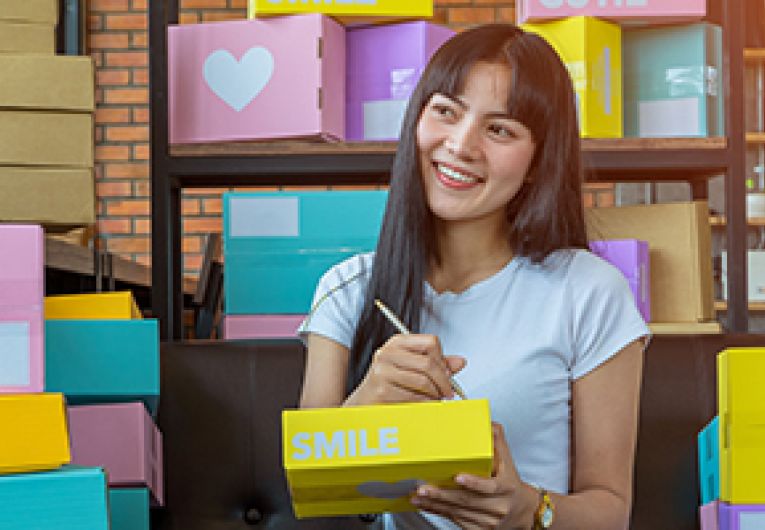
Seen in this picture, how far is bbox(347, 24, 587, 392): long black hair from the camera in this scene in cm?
135

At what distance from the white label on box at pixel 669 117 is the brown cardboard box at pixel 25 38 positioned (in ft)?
3.72

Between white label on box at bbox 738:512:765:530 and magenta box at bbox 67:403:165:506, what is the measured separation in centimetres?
71

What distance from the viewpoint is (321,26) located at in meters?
1.91

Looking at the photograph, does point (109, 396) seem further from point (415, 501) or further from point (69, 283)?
point (69, 283)

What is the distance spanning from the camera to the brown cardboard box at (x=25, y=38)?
2234 millimetres

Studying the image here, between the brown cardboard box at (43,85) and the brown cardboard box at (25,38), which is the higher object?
the brown cardboard box at (25,38)

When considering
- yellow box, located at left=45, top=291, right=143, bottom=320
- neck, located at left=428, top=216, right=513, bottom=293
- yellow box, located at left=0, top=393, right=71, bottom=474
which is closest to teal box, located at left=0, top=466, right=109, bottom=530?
yellow box, located at left=0, top=393, right=71, bottom=474

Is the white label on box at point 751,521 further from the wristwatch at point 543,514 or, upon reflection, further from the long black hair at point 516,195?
the long black hair at point 516,195

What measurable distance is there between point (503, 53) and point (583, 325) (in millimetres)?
332

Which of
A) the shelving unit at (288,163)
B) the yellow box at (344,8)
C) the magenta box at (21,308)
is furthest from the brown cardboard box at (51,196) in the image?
the magenta box at (21,308)

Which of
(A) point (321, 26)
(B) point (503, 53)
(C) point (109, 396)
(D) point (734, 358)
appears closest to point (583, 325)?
(D) point (734, 358)

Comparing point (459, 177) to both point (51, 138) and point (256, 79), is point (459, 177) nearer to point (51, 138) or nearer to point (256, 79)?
point (256, 79)

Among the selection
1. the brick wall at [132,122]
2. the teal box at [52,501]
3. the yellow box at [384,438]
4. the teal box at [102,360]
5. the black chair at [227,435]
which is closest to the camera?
the yellow box at [384,438]

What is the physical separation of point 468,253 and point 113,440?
0.50 meters
